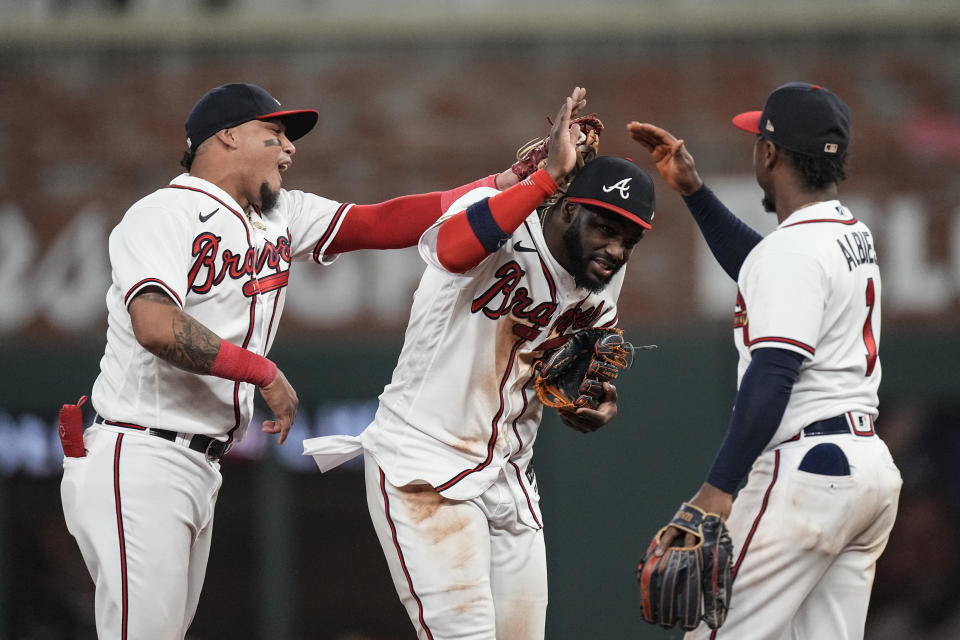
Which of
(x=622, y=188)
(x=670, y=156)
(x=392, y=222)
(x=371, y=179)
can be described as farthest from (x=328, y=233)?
(x=371, y=179)

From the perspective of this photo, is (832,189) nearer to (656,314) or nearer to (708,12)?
(656,314)

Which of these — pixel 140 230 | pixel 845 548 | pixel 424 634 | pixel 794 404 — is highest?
pixel 140 230

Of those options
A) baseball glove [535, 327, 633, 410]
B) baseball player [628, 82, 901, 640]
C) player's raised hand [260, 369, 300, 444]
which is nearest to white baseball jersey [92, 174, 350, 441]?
player's raised hand [260, 369, 300, 444]

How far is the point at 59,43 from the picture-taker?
26.0ft

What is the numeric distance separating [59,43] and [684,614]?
6.27m

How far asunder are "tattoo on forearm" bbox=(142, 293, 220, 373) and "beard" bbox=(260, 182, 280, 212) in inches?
21.2

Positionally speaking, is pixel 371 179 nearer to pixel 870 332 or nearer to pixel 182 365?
pixel 182 365

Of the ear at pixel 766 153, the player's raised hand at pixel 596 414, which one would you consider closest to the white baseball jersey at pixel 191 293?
the player's raised hand at pixel 596 414

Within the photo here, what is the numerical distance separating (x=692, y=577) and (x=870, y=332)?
0.90 meters

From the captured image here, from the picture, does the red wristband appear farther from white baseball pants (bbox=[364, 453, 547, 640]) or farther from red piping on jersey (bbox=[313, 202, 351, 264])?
red piping on jersey (bbox=[313, 202, 351, 264])

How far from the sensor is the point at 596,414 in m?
3.73

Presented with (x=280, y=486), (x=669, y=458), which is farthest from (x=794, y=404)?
(x=280, y=486)

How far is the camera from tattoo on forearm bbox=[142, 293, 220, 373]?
10.8ft

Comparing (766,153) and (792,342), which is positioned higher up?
(766,153)
